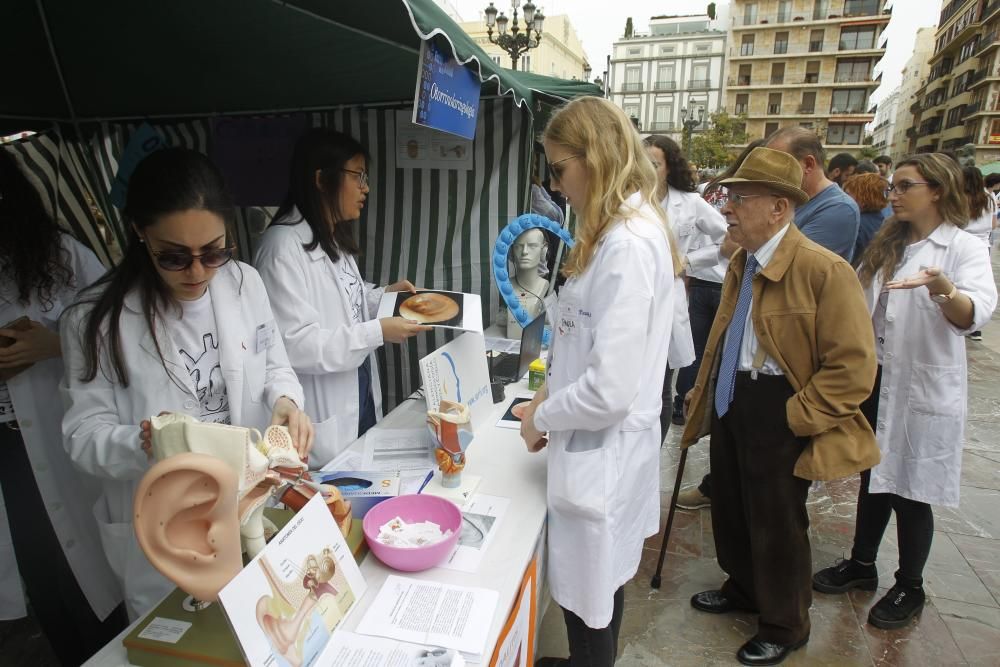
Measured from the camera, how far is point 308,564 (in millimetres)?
1057

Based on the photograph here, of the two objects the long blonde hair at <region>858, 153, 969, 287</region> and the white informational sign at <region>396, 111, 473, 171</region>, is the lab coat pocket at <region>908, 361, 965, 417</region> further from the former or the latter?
the white informational sign at <region>396, 111, 473, 171</region>

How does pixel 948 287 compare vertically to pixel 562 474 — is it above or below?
above

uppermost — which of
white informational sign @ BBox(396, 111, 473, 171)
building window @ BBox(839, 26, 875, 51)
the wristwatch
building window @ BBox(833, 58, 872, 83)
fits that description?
building window @ BBox(839, 26, 875, 51)

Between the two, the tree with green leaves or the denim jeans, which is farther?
the tree with green leaves

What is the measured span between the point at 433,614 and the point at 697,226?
135 inches

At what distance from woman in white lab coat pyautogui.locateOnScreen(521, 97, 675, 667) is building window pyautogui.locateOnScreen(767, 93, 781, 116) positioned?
58.2 m

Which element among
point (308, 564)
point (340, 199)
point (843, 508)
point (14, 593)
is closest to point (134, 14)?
point (340, 199)

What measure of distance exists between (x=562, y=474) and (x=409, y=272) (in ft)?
8.06

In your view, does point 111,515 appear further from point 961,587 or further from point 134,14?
point 961,587

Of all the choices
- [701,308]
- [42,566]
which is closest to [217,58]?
[42,566]

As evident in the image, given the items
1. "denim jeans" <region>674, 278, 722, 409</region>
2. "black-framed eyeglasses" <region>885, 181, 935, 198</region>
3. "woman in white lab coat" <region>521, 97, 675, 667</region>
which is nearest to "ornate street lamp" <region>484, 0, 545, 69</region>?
"denim jeans" <region>674, 278, 722, 409</region>

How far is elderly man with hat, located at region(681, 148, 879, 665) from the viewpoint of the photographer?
5.79 ft

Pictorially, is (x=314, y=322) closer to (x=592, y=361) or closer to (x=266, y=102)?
(x=592, y=361)

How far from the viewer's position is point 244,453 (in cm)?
90
